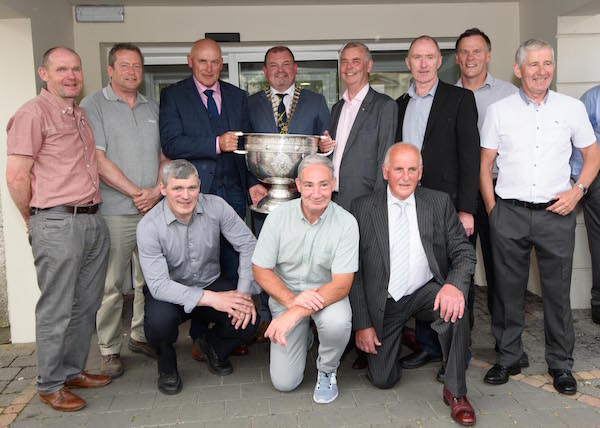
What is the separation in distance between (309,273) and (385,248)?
47 cm

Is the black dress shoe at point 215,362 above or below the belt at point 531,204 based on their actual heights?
below

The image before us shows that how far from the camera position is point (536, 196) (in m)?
3.21

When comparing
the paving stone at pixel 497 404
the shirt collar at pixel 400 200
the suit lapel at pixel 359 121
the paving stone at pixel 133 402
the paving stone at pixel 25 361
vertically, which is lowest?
the paving stone at pixel 497 404

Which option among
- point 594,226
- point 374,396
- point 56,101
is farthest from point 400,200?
point 594,226

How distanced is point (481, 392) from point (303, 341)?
1.08 m

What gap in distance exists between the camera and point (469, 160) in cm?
339

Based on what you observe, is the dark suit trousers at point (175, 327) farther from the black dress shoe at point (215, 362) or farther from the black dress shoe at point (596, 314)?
the black dress shoe at point (596, 314)

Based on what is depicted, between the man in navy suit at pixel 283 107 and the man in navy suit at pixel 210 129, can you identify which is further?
the man in navy suit at pixel 283 107

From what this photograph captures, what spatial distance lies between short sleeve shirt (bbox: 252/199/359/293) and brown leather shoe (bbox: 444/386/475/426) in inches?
34.6

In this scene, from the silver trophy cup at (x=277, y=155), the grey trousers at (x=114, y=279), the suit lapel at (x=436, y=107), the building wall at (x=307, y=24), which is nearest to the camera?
the silver trophy cup at (x=277, y=155)

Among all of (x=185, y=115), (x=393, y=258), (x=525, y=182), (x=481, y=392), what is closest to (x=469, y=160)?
(x=525, y=182)

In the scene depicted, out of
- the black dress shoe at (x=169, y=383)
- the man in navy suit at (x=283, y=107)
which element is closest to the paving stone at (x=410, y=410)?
the black dress shoe at (x=169, y=383)

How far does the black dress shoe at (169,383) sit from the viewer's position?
3.31m

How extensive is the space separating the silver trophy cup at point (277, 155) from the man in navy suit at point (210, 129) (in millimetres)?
226
